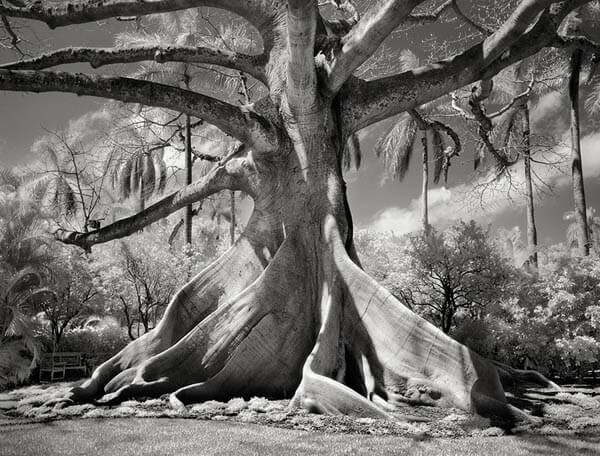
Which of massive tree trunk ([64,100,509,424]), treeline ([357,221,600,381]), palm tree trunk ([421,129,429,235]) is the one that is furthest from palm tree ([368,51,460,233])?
massive tree trunk ([64,100,509,424])

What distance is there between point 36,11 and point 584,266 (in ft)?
48.3

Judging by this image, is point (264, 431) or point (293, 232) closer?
point (264, 431)

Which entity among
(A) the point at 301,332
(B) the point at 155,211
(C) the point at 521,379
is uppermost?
(B) the point at 155,211

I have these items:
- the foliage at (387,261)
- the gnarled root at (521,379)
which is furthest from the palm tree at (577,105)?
the gnarled root at (521,379)

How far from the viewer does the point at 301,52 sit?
27.1 ft

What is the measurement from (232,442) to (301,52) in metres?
5.87

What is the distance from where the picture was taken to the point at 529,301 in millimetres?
14859

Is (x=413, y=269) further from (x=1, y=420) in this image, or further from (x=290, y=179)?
(x=1, y=420)

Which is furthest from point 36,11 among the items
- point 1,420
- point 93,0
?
point 1,420

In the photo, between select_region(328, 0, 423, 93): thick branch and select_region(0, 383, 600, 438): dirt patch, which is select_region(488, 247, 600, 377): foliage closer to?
select_region(0, 383, 600, 438): dirt patch

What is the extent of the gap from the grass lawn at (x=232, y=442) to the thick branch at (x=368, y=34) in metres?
5.66

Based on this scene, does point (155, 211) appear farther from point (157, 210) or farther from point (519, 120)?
point (519, 120)

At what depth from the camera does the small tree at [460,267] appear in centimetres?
1590

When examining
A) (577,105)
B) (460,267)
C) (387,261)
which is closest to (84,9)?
(460,267)
